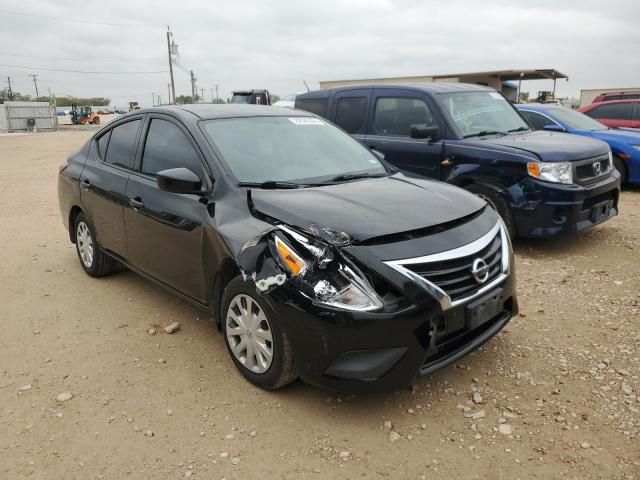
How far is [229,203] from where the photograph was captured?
327cm

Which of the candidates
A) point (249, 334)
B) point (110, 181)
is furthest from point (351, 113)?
point (249, 334)

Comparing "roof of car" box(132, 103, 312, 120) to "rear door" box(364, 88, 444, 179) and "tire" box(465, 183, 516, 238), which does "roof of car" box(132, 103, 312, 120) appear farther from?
"tire" box(465, 183, 516, 238)

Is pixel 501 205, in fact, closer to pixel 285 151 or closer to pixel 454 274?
pixel 285 151

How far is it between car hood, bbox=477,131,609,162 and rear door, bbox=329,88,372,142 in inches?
65.6

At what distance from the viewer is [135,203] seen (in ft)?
13.2

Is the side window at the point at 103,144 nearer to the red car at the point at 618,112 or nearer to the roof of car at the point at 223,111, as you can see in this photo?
the roof of car at the point at 223,111

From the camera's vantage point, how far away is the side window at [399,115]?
20.6 ft

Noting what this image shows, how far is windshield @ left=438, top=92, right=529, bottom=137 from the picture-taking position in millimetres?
6121

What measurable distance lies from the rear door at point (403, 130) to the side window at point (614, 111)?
7.34m

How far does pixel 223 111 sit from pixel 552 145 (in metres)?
3.51

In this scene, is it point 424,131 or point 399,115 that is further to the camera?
point 399,115

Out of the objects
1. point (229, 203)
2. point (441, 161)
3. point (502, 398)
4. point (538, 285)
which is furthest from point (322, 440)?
point (441, 161)

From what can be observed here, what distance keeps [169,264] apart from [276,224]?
3.87 ft

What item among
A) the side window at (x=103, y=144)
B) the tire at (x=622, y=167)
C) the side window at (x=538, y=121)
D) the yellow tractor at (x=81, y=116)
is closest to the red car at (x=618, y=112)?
the tire at (x=622, y=167)
